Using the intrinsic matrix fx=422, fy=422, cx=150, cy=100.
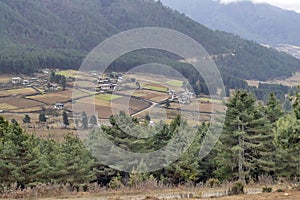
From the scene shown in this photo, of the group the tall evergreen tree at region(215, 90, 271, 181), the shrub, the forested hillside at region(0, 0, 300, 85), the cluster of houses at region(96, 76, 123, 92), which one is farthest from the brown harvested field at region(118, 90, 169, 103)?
the forested hillside at region(0, 0, 300, 85)

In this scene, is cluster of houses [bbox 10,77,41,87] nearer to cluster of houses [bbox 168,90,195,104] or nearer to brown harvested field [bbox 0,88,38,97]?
brown harvested field [bbox 0,88,38,97]

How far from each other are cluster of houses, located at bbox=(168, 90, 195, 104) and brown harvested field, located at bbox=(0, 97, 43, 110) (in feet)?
76.9

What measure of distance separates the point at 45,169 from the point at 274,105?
12.6 meters

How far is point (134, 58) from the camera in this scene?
120438 mm

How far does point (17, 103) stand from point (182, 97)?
29.0 metres

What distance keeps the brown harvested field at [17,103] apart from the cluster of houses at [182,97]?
2344 centimetres

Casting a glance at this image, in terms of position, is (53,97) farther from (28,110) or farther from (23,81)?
(23,81)

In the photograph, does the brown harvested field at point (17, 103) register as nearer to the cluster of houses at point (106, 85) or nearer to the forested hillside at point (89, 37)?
the cluster of houses at point (106, 85)

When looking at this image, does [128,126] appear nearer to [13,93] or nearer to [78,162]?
[78,162]

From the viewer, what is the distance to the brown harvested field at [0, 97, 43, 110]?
68188 millimetres

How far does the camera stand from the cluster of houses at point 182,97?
182 feet

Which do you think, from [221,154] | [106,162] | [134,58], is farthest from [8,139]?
[134,58]

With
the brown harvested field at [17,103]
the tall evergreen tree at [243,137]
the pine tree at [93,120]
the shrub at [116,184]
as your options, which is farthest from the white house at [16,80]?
the tall evergreen tree at [243,137]

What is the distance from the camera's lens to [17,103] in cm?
7050
